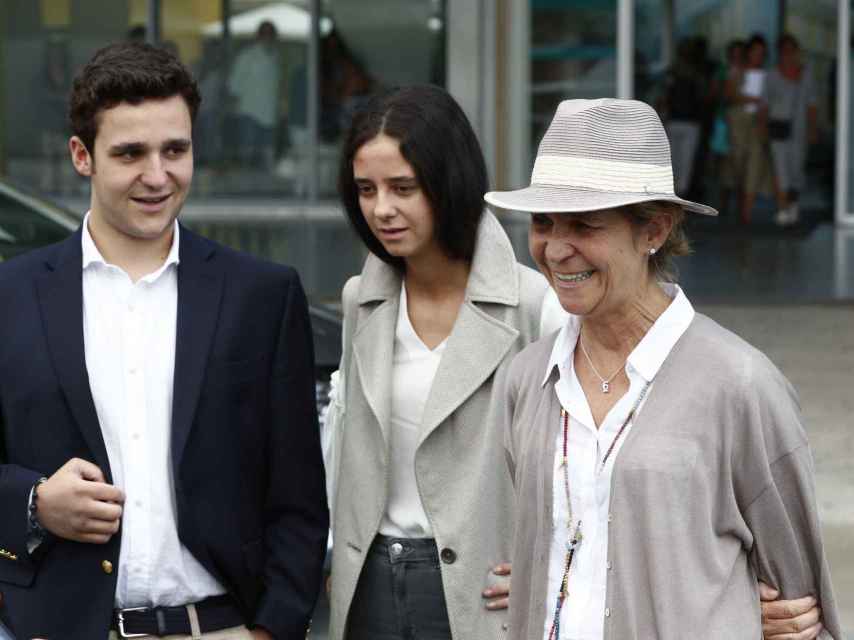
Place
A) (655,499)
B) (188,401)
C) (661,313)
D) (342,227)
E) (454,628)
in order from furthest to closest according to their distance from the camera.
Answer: (342,227)
(454,628)
(188,401)
(661,313)
(655,499)

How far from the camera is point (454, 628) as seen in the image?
3.37 metres

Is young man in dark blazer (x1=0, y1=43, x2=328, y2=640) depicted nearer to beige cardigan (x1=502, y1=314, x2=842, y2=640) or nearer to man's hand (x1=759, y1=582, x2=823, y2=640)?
beige cardigan (x1=502, y1=314, x2=842, y2=640)

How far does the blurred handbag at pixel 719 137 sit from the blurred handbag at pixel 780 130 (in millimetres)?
1015

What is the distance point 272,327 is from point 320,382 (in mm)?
2469

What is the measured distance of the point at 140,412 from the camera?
10.0 feet

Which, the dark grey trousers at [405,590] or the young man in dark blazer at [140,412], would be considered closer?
the young man in dark blazer at [140,412]

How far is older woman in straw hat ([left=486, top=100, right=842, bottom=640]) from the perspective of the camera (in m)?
2.60

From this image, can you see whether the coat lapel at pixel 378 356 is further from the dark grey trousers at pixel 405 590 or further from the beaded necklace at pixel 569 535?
the beaded necklace at pixel 569 535

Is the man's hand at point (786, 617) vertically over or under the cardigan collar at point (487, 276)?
under

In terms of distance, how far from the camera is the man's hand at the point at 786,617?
8.91ft

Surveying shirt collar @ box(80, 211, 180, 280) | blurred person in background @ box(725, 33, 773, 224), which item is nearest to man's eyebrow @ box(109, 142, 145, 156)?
shirt collar @ box(80, 211, 180, 280)

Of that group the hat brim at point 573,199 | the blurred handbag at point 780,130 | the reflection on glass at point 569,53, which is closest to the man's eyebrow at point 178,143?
the hat brim at point 573,199

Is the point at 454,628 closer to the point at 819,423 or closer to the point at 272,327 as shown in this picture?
the point at 272,327

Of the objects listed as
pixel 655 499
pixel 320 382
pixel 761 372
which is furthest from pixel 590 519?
pixel 320 382
